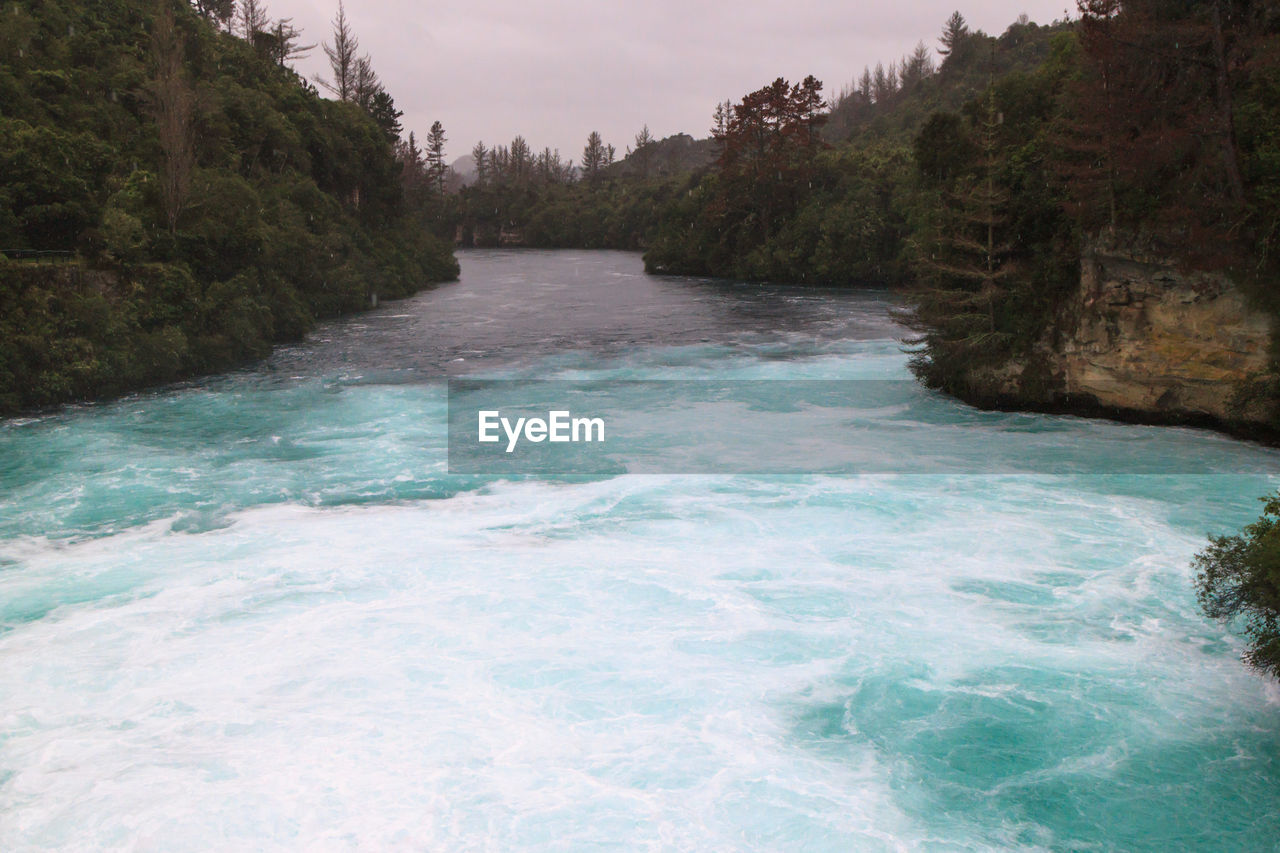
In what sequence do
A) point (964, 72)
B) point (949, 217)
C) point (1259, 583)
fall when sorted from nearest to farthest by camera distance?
1. point (1259, 583)
2. point (949, 217)
3. point (964, 72)

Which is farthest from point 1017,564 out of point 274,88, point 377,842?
point 274,88

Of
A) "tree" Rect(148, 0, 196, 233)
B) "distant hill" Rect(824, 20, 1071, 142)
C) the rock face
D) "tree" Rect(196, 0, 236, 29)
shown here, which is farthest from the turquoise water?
"distant hill" Rect(824, 20, 1071, 142)

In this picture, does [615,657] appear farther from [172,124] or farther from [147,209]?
[172,124]

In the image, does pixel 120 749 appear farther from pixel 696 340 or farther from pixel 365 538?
pixel 696 340

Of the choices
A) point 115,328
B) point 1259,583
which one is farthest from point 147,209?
point 1259,583

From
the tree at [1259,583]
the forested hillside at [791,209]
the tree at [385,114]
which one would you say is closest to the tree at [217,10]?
the tree at [385,114]

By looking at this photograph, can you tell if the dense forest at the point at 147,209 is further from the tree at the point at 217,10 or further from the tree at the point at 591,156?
the tree at the point at 591,156
